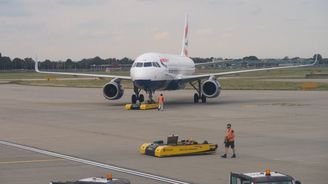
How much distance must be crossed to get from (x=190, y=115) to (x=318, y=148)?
16641 millimetres

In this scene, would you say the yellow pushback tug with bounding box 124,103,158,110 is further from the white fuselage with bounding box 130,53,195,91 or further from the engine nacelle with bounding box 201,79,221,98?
the engine nacelle with bounding box 201,79,221,98

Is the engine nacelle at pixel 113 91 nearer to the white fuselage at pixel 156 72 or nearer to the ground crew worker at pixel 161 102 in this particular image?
the white fuselage at pixel 156 72

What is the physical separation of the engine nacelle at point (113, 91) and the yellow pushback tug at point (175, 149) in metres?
27.2

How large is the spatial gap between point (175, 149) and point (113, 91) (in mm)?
28267

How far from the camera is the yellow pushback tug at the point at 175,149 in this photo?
917 inches

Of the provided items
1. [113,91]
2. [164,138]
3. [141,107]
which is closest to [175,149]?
[164,138]

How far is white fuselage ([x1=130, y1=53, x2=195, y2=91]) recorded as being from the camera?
47.6 m

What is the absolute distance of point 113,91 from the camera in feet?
168

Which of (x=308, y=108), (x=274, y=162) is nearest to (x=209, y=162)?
(x=274, y=162)

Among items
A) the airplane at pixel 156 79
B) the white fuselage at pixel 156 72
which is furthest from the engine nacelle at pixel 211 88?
the white fuselage at pixel 156 72

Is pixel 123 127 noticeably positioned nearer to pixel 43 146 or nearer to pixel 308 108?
pixel 43 146

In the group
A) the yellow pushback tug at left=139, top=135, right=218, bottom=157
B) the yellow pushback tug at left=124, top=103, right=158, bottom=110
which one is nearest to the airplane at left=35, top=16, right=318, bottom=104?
the yellow pushback tug at left=124, top=103, right=158, bottom=110

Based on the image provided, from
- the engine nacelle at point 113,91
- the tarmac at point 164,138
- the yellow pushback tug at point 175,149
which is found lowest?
the tarmac at point 164,138

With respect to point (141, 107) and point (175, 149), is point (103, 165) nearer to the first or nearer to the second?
point (175, 149)
